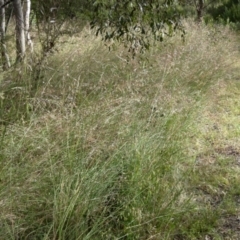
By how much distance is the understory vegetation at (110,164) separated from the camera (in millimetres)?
2127

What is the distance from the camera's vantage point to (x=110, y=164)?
2.39m

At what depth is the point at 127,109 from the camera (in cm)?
293

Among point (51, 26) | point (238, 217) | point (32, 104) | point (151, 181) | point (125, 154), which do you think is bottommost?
point (238, 217)

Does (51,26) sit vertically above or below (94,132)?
above

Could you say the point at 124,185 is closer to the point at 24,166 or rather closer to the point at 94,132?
the point at 94,132

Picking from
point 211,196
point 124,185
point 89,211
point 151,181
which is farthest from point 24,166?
point 211,196

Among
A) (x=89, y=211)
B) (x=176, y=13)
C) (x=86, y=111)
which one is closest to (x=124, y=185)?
(x=89, y=211)

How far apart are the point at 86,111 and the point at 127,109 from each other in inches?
15.7

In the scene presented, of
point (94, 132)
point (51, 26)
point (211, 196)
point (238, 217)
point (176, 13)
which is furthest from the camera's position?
point (51, 26)

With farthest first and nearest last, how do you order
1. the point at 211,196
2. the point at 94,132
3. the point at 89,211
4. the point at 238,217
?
the point at 211,196 → the point at 238,217 → the point at 94,132 → the point at 89,211

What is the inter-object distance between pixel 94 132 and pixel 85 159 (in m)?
0.24

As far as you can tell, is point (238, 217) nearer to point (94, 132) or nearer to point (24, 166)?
point (94, 132)

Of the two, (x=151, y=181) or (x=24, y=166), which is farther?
(x=151, y=181)

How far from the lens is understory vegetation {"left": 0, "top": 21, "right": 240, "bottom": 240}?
6.98 ft
